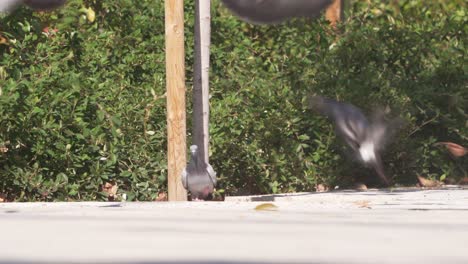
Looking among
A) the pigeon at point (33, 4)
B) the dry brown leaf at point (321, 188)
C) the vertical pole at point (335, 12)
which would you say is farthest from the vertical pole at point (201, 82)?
the vertical pole at point (335, 12)

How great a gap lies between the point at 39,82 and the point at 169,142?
1715 mm

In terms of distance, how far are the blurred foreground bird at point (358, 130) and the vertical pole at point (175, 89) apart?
2203mm

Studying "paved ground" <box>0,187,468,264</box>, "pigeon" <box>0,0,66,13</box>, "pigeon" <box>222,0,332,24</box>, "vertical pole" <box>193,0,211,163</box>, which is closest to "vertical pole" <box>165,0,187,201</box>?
"vertical pole" <box>193,0,211,163</box>

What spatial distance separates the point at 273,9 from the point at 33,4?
2196mm

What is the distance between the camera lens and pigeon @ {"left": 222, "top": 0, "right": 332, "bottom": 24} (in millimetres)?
11031

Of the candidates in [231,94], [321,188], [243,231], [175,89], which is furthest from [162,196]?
[243,231]

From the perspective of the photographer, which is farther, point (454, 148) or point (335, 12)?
point (335, 12)

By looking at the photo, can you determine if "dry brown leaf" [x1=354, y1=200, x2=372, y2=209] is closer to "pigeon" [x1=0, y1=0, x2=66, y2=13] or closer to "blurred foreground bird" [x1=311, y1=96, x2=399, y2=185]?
"blurred foreground bird" [x1=311, y1=96, x2=399, y2=185]

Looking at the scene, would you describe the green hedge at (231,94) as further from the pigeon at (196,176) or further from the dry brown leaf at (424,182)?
the pigeon at (196,176)

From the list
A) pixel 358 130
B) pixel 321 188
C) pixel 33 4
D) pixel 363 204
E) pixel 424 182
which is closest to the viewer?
pixel 363 204

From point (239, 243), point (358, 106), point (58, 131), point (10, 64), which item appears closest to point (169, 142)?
point (58, 131)

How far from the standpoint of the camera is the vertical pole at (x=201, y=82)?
11570 mm

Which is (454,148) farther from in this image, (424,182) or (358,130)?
(358,130)

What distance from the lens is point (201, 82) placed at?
11562 millimetres
